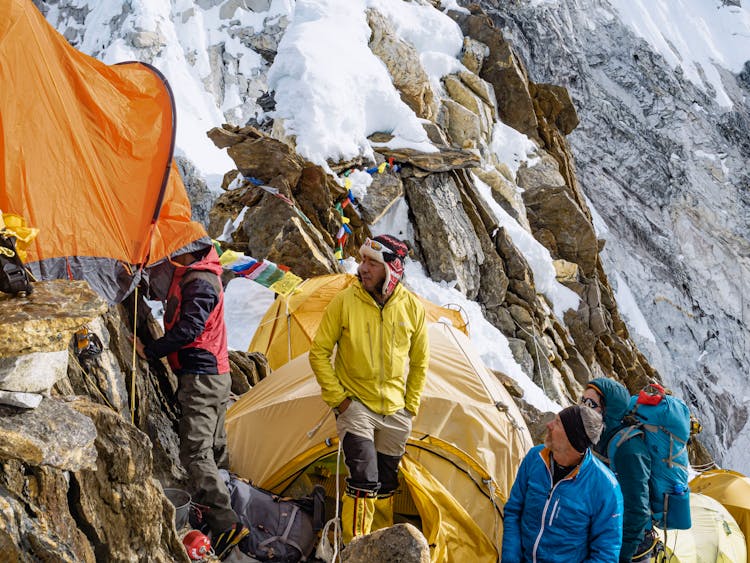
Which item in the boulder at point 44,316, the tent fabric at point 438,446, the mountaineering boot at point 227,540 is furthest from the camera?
the tent fabric at point 438,446

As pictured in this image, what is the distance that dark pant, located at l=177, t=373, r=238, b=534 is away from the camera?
13.6 feet

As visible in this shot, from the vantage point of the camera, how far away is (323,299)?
30.2ft

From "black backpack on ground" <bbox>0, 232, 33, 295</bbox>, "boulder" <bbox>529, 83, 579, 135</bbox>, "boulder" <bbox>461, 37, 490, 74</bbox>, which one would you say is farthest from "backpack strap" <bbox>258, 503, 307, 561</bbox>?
"boulder" <bbox>529, 83, 579, 135</bbox>

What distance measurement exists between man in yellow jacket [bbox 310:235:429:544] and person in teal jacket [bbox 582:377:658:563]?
4.97ft

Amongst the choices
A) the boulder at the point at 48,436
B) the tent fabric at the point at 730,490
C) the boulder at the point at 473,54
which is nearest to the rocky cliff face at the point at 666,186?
the boulder at the point at 473,54

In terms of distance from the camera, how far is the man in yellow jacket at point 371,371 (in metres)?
4.30

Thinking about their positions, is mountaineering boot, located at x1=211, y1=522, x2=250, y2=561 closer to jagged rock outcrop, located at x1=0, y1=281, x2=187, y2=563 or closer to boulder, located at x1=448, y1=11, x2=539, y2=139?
jagged rock outcrop, located at x1=0, y1=281, x2=187, y2=563

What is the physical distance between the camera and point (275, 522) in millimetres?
4539

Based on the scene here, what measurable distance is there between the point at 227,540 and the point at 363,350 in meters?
1.57

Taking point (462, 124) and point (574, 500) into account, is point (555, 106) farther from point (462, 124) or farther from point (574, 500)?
point (574, 500)

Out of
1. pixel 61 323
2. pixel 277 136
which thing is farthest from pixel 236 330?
pixel 61 323

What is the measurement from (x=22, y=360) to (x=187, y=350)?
83.8 inches

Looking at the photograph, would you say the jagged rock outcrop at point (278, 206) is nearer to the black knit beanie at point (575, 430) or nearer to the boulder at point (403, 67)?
the boulder at point (403, 67)

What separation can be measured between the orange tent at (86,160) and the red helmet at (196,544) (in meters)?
1.64
